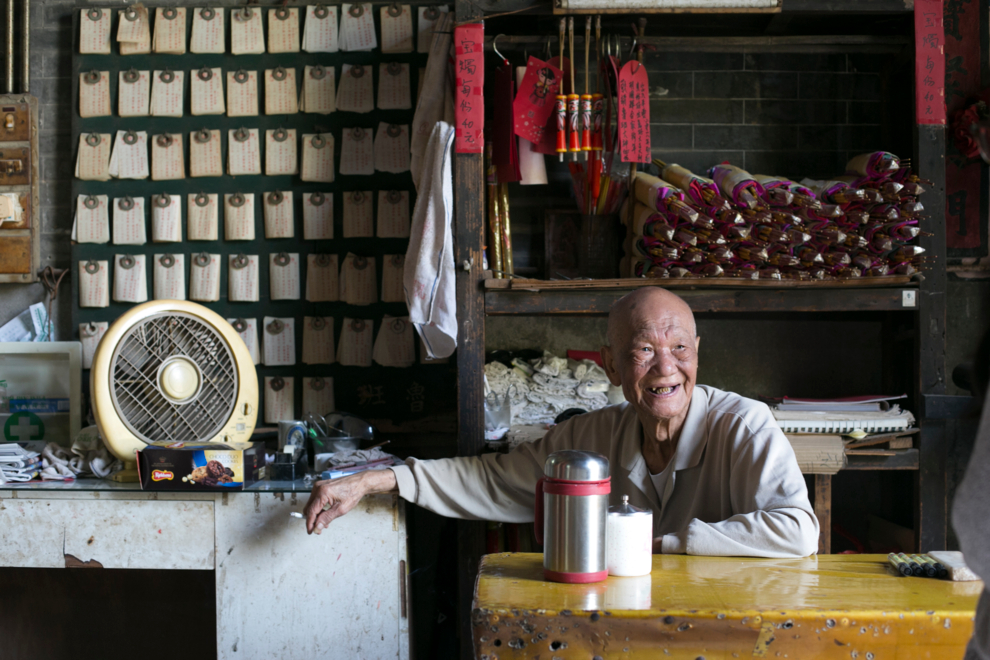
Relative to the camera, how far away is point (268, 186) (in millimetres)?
3047

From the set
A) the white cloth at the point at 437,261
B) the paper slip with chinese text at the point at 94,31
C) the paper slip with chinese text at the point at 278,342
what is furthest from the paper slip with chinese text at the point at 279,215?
the paper slip with chinese text at the point at 94,31

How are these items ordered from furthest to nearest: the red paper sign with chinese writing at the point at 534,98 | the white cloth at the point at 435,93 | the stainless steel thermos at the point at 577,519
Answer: the white cloth at the point at 435,93, the red paper sign with chinese writing at the point at 534,98, the stainless steel thermos at the point at 577,519

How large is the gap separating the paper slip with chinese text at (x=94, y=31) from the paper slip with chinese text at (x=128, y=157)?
361 mm

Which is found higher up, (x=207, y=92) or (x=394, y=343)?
(x=207, y=92)

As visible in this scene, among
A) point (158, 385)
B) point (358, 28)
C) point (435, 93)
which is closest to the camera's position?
point (158, 385)

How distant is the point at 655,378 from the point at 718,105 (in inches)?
64.4

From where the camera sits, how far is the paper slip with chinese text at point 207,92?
119 inches

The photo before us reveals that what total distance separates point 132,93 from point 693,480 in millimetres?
2718

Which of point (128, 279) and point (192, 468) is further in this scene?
point (128, 279)

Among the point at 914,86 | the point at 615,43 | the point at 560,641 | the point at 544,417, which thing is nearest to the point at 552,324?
the point at 544,417

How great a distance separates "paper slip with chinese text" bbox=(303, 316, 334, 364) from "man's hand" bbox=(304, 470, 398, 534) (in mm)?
1043

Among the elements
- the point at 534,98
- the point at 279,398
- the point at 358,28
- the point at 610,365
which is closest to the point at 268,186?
the point at 358,28

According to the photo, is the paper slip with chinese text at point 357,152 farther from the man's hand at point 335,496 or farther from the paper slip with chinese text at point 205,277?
the man's hand at point 335,496

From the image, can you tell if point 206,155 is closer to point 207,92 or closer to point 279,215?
point 207,92
